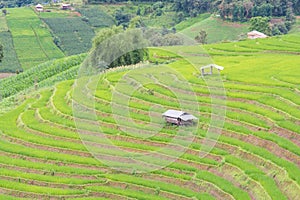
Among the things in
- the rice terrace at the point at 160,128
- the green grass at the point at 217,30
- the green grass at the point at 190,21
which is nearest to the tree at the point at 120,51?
the rice terrace at the point at 160,128

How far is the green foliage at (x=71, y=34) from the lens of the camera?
82375 mm

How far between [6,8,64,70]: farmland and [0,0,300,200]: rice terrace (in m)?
30.3

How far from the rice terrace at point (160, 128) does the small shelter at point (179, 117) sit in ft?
0.22

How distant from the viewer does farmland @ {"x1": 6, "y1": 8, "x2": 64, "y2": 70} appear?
2990 inches

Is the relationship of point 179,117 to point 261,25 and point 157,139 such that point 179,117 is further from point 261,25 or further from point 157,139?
point 261,25

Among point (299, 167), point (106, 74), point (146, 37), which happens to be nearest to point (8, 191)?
point (299, 167)

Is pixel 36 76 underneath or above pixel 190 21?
above

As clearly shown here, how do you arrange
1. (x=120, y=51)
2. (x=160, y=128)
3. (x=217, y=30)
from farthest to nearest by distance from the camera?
(x=217, y=30) < (x=120, y=51) < (x=160, y=128)

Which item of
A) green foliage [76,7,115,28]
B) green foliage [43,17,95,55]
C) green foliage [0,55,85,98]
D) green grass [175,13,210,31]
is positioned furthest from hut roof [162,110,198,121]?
green foliage [76,7,115,28]

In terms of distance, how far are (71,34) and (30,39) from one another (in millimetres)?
7272

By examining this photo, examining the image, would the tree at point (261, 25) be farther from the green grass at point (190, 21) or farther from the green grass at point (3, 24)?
the green grass at point (3, 24)

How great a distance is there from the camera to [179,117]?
85.7 feet

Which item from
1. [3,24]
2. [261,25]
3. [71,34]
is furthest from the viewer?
[3,24]

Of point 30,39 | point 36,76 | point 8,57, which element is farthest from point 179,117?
point 30,39
